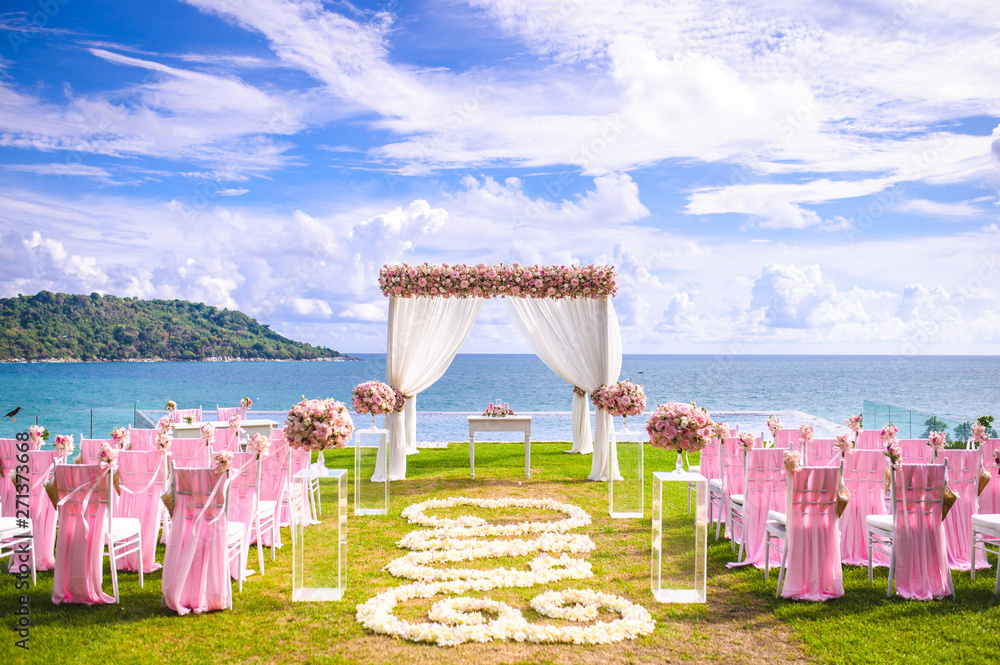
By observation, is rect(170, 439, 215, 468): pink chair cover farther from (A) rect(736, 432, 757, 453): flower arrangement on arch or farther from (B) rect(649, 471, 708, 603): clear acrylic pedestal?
(A) rect(736, 432, 757, 453): flower arrangement on arch

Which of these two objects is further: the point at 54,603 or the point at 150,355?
the point at 150,355

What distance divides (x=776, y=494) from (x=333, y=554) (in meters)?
3.81

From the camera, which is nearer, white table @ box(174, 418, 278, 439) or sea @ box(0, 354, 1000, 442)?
white table @ box(174, 418, 278, 439)

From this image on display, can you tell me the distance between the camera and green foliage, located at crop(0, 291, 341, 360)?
37.4 m

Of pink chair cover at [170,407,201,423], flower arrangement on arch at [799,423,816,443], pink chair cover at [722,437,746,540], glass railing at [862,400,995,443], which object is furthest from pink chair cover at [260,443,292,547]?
glass railing at [862,400,995,443]

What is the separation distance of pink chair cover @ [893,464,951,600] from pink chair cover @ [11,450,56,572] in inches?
260

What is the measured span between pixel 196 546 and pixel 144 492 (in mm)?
1334

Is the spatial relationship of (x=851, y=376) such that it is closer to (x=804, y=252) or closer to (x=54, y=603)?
(x=804, y=252)

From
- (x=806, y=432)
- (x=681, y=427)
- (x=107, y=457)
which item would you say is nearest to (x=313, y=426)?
(x=107, y=457)

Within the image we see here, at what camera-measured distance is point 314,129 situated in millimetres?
18938

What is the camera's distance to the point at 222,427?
8.98 m

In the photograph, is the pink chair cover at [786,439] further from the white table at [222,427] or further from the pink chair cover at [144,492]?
the white table at [222,427]

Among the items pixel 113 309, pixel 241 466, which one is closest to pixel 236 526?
pixel 241 466

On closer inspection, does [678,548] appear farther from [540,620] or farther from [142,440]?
[142,440]
